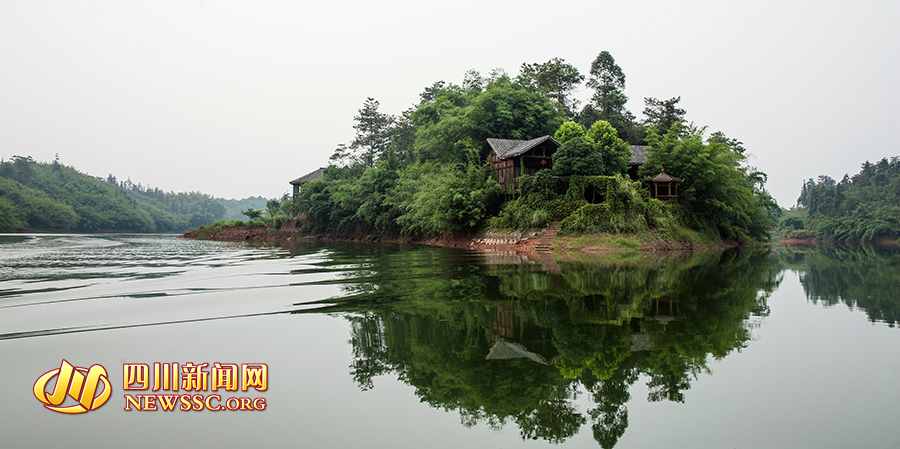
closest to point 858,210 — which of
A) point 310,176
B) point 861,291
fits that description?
point 861,291

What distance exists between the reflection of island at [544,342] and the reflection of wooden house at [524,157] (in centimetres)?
1979

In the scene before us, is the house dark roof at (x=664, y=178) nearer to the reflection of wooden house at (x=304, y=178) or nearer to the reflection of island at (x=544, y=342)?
the reflection of island at (x=544, y=342)

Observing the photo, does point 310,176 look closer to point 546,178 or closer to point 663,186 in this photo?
point 546,178

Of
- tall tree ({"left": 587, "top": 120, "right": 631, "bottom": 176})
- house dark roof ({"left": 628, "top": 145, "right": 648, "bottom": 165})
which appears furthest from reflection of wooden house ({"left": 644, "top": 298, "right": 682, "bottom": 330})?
house dark roof ({"left": 628, "top": 145, "right": 648, "bottom": 165})

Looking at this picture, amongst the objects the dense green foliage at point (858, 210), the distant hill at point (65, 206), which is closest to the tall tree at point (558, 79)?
the dense green foliage at point (858, 210)

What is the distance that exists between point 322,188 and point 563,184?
3066 cm

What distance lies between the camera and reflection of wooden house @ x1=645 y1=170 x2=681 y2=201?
27562mm

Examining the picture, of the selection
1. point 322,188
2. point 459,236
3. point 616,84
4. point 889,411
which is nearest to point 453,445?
point 889,411

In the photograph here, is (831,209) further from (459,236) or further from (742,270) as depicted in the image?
(742,270)

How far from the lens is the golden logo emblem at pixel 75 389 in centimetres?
388

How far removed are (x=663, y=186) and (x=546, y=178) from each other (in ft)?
24.3

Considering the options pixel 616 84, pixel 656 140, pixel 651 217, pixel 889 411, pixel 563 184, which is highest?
pixel 616 84

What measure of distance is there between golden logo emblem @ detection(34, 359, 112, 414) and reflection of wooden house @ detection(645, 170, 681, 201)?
2795cm

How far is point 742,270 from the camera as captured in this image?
1495 cm
